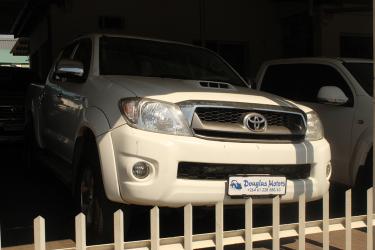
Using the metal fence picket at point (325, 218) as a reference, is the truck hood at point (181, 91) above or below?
above

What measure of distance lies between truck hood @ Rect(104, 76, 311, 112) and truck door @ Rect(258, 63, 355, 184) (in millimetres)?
1306

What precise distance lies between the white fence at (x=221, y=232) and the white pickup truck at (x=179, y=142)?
0.37 m

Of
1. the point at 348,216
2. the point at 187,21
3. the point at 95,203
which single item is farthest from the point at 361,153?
the point at 187,21

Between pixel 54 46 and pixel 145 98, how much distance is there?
8247 mm

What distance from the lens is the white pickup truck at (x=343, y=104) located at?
5.57m

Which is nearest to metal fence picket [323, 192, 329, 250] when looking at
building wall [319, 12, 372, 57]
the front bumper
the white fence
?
the white fence

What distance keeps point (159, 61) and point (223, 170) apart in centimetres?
175

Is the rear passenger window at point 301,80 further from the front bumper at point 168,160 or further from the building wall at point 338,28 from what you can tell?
the building wall at point 338,28

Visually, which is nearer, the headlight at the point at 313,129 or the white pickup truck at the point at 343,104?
the headlight at the point at 313,129

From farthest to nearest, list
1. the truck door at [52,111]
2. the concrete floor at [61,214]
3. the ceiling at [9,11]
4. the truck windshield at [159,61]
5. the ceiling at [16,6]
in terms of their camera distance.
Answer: the ceiling at [9,11]
the ceiling at [16,6]
the truck door at [52,111]
the truck windshield at [159,61]
the concrete floor at [61,214]

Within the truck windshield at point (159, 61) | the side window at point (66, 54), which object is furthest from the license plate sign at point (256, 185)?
the side window at point (66, 54)

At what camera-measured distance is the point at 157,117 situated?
13.0 ft

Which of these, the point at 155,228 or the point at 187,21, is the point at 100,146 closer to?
the point at 155,228

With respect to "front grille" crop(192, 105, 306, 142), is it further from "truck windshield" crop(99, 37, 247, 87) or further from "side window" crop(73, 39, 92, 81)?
"side window" crop(73, 39, 92, 81)
